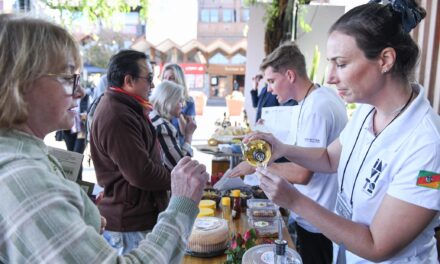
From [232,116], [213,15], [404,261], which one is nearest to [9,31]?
[404,261]

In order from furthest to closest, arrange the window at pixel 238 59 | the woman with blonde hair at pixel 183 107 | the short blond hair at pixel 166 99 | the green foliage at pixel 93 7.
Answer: the window at pixel 238 59
the green foliage at pixel 93 7
the woman with blonde hair at pixel 183 107
the short blond hair at pixel 166 99

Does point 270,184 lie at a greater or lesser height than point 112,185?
greater

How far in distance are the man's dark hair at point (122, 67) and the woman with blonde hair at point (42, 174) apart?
1.41 meters

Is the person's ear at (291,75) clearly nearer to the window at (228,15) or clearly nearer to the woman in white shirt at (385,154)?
the woman in white shirt at (385,154)

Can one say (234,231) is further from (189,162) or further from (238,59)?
(238,59)

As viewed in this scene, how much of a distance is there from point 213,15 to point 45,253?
26.0 meters

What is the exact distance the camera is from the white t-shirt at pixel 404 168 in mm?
1224

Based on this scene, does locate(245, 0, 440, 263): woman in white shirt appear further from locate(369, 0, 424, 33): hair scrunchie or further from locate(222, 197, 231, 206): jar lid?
locate(222, 197, 231, 206): jar lid

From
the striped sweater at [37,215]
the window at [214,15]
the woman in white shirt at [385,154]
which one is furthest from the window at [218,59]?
the striped sweater at [37,215]

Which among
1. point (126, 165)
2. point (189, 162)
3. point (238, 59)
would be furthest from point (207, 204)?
point (238, 59)

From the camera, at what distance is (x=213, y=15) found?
1004 inches

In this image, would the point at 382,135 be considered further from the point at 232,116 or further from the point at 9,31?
the point at 232,116

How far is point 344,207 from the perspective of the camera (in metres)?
1.60

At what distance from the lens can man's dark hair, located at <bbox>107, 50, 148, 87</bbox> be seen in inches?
98.1
